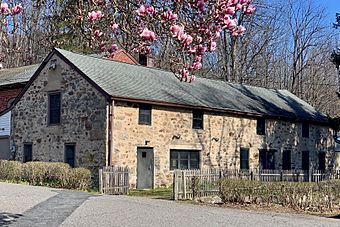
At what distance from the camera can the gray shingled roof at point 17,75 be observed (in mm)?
33844

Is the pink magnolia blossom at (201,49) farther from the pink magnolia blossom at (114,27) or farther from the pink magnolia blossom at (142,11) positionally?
the pink magnolia blossom at (114,27)

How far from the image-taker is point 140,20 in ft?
19.7

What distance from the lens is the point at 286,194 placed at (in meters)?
18.1

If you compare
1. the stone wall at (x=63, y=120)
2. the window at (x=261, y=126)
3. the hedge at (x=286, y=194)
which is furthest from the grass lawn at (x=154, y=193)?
the window at (x=261, y=126)

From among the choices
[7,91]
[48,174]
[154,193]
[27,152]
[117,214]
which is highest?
[7,91]

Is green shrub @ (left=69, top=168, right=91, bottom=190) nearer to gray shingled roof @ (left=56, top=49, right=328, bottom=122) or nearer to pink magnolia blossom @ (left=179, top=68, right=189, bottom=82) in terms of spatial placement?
gray shingled roof @ (left=56, top=49, right=328, bottom=122)

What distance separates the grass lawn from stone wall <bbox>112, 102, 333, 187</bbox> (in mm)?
603

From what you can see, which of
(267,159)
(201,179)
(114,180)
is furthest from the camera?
(267,159)

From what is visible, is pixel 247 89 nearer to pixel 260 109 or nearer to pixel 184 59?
pixel 260 109

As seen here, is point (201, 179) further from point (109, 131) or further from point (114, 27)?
point (114, 27)

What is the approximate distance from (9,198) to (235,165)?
15.4 meters

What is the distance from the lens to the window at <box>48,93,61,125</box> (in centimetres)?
2638

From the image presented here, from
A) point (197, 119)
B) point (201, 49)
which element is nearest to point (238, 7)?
point (201, 49)

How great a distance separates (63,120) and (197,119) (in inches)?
271
